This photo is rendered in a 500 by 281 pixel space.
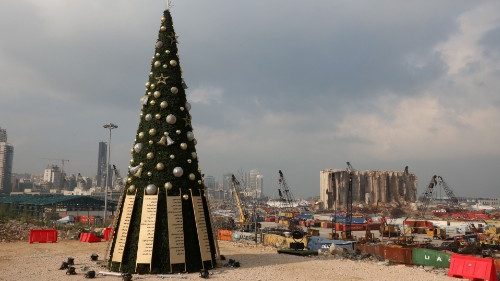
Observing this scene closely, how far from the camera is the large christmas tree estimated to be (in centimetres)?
2078

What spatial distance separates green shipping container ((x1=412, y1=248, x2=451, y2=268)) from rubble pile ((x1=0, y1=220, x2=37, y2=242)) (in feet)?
124

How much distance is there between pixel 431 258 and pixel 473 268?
19.5ft

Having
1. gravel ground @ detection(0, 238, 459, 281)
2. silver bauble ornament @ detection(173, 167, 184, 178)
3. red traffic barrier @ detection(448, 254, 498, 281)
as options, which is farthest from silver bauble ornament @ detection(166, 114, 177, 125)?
red traffic barrier @ detection(448, 254, 498, 281)

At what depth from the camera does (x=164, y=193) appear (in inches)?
840

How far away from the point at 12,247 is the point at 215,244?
21.9 metres

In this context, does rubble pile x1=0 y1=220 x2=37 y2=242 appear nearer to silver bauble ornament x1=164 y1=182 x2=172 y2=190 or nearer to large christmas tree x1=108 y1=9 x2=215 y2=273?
large christmas tree x1=108 y1=9 x2=215 y2=273

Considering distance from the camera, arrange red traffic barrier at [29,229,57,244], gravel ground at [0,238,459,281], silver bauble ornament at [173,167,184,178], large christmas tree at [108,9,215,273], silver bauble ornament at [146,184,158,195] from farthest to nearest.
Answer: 1. red traffic barrier at [29,229,57,244]
2. silver bauble ornament at [173,167,184,178]
3. gravel ground at [0,238,459,281]
4. silver bauble ornament at [146,184,158,195]
5. large christmas tree at [108,9,215,273]

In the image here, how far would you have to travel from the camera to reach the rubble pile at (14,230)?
136ft

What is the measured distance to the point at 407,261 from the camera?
29.8 metres

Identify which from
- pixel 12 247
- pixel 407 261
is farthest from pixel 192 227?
pixel 12 247

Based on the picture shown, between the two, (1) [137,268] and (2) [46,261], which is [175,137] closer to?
(1) [137,268]

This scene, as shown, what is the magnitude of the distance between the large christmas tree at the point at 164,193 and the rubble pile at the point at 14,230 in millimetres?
26032

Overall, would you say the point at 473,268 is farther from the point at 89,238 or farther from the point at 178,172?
the point at 89,238

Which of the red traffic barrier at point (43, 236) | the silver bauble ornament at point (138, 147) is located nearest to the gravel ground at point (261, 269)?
the silver bauble ornament at point (138, 147)
